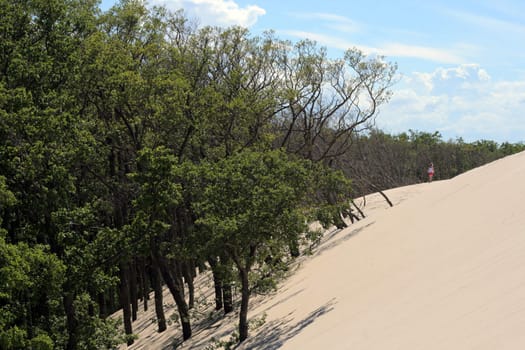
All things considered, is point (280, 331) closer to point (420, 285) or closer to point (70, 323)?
point (420, 285)

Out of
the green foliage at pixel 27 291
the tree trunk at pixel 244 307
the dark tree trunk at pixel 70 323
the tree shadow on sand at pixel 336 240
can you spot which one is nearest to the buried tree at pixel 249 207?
the tree trunk at pixel 244 307

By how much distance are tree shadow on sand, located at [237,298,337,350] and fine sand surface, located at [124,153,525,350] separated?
5 cm

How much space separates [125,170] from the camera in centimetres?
2555

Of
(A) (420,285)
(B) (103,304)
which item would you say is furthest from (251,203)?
(B) (103,304)

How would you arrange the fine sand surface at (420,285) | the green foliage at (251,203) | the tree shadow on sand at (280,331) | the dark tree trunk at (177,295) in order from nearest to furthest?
the fine sand surface at (420,285)
the tree shadow on sand at (280,331)
the green foliage at (251,203)
the dark tree trunk at (177,295)

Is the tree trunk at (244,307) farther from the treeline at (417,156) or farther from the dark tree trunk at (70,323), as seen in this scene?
the treeline at (417,156)

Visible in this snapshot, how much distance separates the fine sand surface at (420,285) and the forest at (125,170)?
4.60 ft

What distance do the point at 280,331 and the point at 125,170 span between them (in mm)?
12435

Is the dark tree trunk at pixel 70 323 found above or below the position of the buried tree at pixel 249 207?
below

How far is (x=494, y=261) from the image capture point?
11.5m

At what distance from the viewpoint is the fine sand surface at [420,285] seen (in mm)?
9234

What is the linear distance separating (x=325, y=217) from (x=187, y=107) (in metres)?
7.25

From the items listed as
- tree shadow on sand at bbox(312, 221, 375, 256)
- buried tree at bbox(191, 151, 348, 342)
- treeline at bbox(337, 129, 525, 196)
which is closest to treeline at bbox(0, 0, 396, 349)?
buried tree at bbox(191, 151, 348, 342)

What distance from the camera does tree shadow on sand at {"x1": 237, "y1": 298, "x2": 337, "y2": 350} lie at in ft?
47.6
